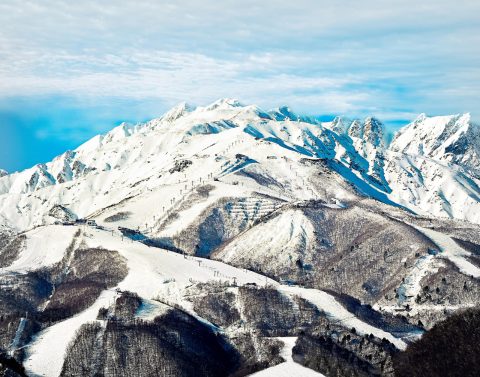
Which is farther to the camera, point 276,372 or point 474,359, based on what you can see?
point 276,372

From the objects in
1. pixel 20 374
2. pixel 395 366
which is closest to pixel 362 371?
pixel 395 366

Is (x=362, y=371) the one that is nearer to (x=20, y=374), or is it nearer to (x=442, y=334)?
(x=442, y=334)

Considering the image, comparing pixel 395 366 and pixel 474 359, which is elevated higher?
pixel 474 359

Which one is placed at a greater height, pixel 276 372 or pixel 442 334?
pixel 442 334

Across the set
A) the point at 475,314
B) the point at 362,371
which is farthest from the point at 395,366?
the point at 475,314

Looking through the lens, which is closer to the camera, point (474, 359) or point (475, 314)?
point (474, 359)

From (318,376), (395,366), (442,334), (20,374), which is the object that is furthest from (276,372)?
(20,374)

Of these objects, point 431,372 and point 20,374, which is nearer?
point 431,372

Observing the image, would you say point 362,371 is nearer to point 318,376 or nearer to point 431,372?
point 318,376
